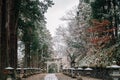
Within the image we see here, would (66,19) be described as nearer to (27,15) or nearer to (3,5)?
(27,15)

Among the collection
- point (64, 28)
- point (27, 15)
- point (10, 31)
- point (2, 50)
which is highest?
point (64, 28)

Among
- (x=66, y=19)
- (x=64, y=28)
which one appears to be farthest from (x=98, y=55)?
(x=64, y=28)

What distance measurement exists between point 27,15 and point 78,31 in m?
20.1

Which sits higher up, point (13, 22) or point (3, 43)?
point (13, 22)

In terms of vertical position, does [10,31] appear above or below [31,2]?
below

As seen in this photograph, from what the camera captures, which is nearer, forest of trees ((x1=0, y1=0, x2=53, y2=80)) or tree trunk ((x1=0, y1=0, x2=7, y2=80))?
tree trunk ((x1=0, y1=0, x2=7, y2=80))

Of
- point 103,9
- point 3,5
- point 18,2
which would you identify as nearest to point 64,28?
point 103,9

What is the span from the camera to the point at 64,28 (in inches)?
2510

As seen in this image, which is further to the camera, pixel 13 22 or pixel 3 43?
pixel 13 22

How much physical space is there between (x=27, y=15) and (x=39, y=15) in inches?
45.4

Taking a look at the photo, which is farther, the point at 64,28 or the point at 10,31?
the point at 64,28

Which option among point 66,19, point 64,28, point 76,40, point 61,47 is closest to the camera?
point 76,40

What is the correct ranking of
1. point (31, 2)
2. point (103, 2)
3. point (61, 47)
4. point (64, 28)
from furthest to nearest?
point (61, 47), point (64, 28), point (103, 2), point (31, 2)

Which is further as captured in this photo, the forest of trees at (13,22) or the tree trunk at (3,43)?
the forest of trees at (13,22)
